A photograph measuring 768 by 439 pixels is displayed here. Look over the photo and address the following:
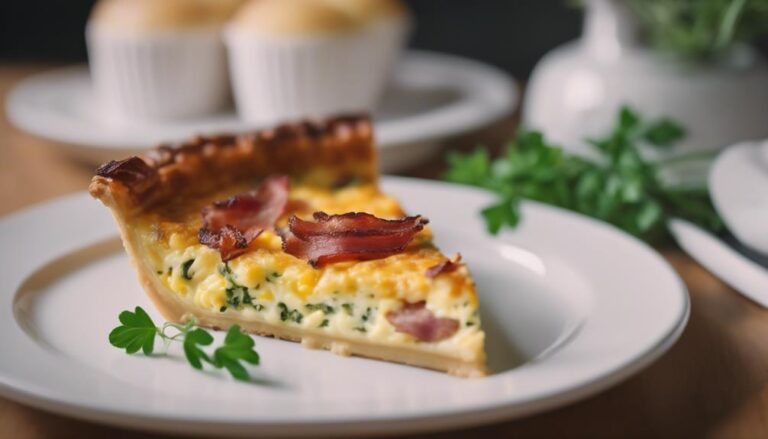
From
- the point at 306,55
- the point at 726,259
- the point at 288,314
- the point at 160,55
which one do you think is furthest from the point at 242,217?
the point at 160,55

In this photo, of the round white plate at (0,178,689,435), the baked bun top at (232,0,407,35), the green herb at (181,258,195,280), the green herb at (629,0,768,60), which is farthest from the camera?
the baked bun top at (232,0,407,35)

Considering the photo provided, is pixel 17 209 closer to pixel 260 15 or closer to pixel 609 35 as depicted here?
pixel 260 15

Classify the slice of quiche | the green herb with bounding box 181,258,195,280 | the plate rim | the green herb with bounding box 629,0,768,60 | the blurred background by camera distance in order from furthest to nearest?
the blurred background, the plate rim, the green herb with bounding box 629,0,768,60, the green herb with bounding box 181,258,195,280, the slice of quiche

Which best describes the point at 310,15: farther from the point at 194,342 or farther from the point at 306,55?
the point at 194,342

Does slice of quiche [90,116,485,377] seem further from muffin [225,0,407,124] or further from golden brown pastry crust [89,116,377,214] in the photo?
muffin [225,0,407,124]

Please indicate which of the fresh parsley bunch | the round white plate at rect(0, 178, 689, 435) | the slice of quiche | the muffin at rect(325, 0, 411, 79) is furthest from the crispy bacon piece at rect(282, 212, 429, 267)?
the muffin at rect(325, 0, 411, 79)

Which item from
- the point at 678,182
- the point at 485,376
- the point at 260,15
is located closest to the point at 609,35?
the point at 678,182
